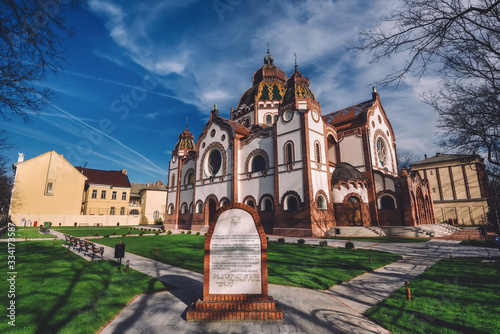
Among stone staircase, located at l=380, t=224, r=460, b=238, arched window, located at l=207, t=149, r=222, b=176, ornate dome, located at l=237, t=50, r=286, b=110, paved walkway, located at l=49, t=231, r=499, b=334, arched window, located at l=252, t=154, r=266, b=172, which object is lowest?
paved walkway, located at l=49, t=231, r=499, b=334

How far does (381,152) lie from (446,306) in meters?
25.8

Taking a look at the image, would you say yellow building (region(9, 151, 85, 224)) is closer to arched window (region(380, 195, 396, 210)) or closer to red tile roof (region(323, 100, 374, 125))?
red tile roof (region(323, 100, 374, 125))

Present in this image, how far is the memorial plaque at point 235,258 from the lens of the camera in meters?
5.28

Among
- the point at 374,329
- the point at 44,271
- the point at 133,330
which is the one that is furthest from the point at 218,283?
the point at 44,271

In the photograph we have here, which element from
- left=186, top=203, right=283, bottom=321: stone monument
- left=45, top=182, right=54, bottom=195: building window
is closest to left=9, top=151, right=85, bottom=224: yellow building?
left=45, top=182, right=54, bottom=195: building window

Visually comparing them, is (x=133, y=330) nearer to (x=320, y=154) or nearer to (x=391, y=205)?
(x=320, y=154)

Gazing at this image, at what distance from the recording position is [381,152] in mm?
28172

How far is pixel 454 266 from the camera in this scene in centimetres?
Answer: 937

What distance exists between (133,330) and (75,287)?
10.9 ft

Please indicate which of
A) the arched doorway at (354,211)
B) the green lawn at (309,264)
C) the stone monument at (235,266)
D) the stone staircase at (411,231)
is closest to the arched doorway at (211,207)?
the arched doorway at (354,211)

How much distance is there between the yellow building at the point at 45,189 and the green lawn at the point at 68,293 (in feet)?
114

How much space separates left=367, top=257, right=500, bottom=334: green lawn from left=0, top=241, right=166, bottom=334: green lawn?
5.88m

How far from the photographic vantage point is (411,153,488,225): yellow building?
37188 millimetres

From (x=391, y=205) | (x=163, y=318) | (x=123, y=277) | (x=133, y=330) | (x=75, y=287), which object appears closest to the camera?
(x=133, y=330)
